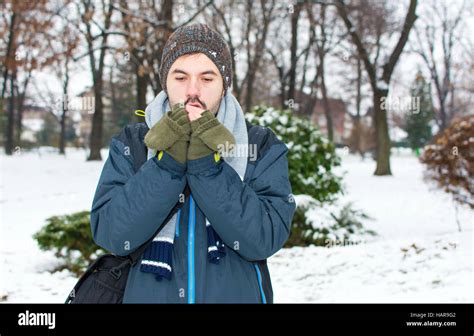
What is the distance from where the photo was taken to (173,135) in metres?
1.47

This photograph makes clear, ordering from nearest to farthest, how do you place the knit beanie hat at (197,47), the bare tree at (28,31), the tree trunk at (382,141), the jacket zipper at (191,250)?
the jacket zipper at (191,250) < the knit beanie hat at (197,47) < the bare tree at (28,31) < the tree trunk at (382,141)

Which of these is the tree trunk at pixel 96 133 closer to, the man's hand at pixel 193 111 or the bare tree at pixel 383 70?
the bare tree at pixel 383 70

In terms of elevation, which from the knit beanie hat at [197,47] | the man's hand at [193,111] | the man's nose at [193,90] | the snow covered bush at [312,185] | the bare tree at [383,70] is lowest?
the snow covered bush at [312,185]

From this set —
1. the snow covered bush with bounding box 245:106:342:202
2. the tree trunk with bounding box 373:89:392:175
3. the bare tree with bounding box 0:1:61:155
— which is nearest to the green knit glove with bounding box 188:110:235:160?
the snow covered bush with bounding box 245:106:342:202

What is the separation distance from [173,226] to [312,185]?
6.07m

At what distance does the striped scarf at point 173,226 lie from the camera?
5.18 ft

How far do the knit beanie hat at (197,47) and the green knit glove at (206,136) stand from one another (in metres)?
0.32

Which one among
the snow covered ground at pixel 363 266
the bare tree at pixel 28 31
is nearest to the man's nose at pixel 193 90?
the snow covered ground at pixel 363 266

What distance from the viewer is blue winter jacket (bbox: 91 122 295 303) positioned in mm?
1518

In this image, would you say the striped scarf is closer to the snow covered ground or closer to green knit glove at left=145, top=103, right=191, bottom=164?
green knit glove at left=145, top=103, right=191, bottom=164

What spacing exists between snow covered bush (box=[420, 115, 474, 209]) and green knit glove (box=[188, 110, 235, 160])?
6.43m
